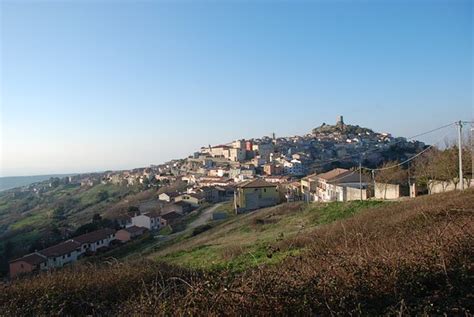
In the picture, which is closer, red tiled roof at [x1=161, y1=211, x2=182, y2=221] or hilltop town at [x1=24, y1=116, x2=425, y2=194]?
red tiled roof at [x1=161, y1=211, x2=182, y2=221]

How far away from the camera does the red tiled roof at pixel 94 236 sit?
121 ft

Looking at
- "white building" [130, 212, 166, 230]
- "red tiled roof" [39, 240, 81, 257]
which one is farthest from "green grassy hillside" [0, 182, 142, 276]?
"white building" [130, 212, 166, 230]

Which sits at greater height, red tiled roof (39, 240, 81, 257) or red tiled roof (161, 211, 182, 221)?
red tiled roof (161, 211, 182, 221)

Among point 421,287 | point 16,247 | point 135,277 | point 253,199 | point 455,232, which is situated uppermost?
point 455,232

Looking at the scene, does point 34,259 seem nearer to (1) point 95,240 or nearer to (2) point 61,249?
(2) point 61,249

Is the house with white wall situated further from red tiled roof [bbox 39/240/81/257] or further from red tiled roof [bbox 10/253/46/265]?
red tiled roof [bbox 10/253/46/265]

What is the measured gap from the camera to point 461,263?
12.8 ft

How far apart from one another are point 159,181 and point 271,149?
127 ft

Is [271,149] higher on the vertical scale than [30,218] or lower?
higher

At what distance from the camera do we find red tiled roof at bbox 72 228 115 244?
36769 mm

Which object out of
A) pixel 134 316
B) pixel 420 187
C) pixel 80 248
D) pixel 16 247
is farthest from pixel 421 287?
pixel 16 247

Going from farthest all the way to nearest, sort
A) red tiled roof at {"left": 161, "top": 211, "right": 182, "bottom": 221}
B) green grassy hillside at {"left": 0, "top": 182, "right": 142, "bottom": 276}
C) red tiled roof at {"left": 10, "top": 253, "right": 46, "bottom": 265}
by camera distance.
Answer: red tiled roof at {"left": 161, "top": 211, "right": 182, "bottom": 221} < green grassy hillside at {"left": 0, "top": 182, "right": 142, "bottom": 276} < red tiled roof at {"left": 10, "top": 253, "right": 46, "bottom": 265}

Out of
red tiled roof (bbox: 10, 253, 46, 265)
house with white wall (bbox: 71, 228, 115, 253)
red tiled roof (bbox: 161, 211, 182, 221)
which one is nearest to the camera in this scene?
red tiled roof (bbox: 10, 253, 46, 265)

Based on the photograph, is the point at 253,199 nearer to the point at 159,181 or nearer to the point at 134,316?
the point at 134,316
